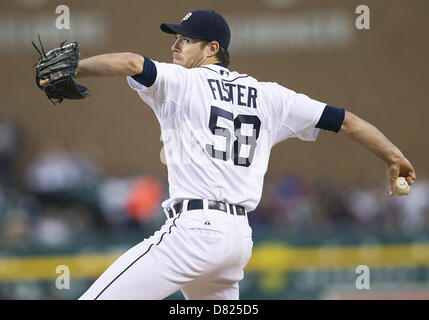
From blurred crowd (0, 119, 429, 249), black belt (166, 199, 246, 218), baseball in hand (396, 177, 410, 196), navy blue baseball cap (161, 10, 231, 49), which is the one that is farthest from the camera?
blurred crowd (0, 119, 429, 249)

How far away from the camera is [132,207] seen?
468 inches

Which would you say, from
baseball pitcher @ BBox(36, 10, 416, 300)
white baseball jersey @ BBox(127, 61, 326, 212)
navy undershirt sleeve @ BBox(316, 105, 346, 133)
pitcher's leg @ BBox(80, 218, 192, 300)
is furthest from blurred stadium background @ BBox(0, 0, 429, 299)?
pitcher's leg @ BBox(80, 218, 192, 300)

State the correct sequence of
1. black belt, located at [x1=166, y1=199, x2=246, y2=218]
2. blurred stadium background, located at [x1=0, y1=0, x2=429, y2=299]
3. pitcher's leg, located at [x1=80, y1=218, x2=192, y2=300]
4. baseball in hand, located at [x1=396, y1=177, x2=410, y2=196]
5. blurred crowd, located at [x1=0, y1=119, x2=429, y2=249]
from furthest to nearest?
blurred stadium background, located at [x1=0, y1=0, x2=429, y2=299] < blurred crowd, located at [x1=0, y1=119, x2=429, y2=249] < baseball in hand, located at [x1=396, y1=177, x2=410, y2=196] < black belt, located at [x1=166, y1=199, x2=246, y2=218] < pitcher's leg, located at [x1=80, y1=218, x2=192, y2=300]

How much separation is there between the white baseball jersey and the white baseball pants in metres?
0.16

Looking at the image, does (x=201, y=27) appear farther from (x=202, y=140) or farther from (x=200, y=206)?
(x=200, y=206)

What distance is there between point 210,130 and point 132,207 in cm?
774

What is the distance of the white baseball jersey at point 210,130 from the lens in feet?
13.9

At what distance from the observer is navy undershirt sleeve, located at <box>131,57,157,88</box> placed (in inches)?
159

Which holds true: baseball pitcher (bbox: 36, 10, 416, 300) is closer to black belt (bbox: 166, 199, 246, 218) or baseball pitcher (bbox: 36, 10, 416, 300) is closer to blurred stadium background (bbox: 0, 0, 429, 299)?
black belt (bbox: 166, 199, 246, 218)

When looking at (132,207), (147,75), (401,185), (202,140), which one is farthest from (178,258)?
(132,207)

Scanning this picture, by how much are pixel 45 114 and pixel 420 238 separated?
9.41 metres

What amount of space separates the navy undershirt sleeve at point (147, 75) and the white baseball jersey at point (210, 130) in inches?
1.6

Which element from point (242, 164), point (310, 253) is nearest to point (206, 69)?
point (242, 164)

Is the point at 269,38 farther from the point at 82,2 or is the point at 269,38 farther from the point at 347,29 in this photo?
the point at 82,2
